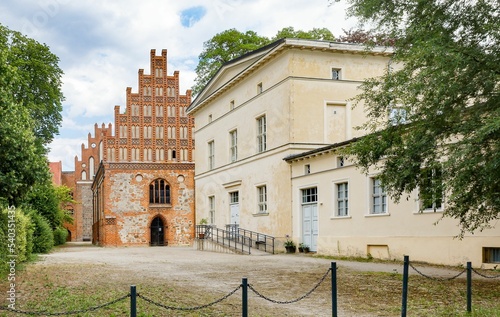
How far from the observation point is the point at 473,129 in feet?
36.2

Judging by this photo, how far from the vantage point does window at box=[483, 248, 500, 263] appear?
15.9 m

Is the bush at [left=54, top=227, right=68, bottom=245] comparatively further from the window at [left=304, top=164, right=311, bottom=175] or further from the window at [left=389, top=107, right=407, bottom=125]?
the window at [left=389, top=107, right=407, bottom=125]

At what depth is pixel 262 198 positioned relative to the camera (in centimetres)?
2894

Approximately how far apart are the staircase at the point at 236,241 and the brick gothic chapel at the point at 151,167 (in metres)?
11.6

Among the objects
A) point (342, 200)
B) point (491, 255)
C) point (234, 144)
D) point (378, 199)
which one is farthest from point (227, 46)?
point (491, 255)

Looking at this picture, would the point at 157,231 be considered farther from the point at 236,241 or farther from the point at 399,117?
the point at 399,117

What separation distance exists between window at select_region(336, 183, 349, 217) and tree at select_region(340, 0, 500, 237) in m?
9.48

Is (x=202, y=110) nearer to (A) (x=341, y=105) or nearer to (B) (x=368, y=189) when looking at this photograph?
(A) (x=341, y=105)

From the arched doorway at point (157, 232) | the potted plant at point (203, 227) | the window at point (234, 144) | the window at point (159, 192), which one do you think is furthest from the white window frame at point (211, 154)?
the arched doorway at point (157, 232)

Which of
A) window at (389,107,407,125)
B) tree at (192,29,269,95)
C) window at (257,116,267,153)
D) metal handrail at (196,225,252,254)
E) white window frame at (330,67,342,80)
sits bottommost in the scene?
metal handrail at (196,225,252,254)

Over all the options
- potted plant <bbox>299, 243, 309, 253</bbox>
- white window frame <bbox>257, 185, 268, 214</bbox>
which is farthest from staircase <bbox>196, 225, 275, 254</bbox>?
potted plant <bbox>299, 243, 309, 253</bbox>

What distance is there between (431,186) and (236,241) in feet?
57.5

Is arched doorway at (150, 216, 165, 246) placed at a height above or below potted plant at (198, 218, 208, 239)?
below

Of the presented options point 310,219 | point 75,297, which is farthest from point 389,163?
point 310,219
